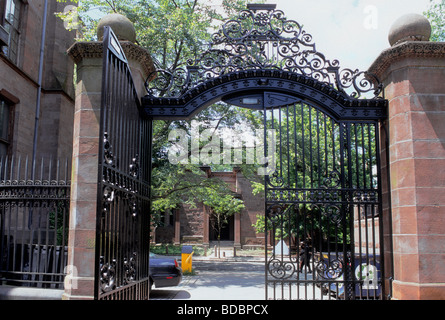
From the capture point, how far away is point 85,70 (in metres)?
5.52

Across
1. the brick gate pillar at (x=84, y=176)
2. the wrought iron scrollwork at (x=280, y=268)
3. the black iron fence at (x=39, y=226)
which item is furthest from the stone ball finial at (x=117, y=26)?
the wrought iron scrollwork at (x=280, y=268)

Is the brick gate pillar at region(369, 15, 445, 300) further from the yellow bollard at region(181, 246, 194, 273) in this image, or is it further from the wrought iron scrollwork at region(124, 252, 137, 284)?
the yellow bollard at region(181, 246, 194, 273)

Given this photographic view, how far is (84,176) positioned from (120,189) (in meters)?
0.87

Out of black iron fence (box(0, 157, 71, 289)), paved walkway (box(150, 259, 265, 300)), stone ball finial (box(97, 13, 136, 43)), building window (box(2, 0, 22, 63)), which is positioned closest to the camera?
stone ball finial (box(97, 13, 136, 43))

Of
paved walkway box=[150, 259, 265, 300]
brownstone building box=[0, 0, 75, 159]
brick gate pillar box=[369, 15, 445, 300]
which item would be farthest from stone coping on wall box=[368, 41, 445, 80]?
brownstone building box=[0, 0, 75, 159]

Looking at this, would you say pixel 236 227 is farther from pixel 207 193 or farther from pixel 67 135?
pixel 67 135

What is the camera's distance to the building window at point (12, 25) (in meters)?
14.1

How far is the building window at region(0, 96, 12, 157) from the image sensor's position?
46.4 ft

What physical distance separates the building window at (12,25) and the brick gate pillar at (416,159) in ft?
42.5

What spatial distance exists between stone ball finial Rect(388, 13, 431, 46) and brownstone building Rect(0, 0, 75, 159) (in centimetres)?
1199

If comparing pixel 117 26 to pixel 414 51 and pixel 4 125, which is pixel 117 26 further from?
pixel 4 125

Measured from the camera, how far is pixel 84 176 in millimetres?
5246

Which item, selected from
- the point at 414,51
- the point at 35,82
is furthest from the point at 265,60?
the point at 35,82

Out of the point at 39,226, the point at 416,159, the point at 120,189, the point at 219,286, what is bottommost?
the point at 219,286
